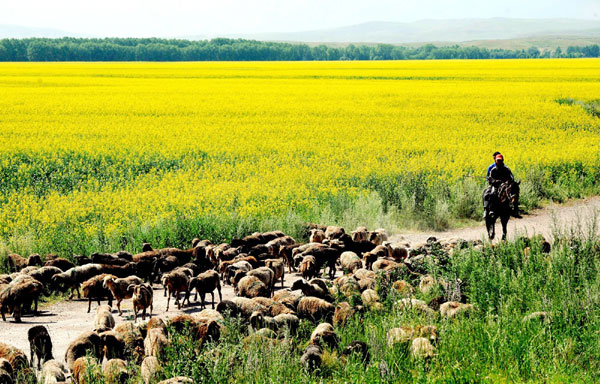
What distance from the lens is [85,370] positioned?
742cm

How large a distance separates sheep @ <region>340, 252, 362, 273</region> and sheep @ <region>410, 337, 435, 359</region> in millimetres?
4961

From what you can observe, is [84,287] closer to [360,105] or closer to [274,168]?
[274,168]

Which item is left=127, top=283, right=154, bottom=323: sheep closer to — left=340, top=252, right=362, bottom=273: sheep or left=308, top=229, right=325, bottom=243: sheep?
left=340, top=252, right=362, bottom=273: sheep

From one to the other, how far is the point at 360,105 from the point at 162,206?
25359 mm

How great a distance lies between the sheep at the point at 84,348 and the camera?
824 centimetres

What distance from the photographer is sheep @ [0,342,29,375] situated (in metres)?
7.86

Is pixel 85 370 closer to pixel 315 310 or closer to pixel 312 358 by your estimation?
pixel 312 358

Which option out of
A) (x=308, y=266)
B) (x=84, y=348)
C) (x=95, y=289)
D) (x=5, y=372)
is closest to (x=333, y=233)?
(x=308, y=266)

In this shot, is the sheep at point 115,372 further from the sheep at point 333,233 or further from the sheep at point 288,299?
the sheep at point 333,233

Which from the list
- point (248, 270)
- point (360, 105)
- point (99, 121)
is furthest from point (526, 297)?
point (360, 105)

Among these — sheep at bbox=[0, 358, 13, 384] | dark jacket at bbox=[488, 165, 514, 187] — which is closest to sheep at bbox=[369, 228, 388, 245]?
dark jacket at bbox=[488, 165, 514, 187]

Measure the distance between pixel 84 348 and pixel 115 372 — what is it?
1.16m

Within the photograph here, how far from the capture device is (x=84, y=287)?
37.2ft

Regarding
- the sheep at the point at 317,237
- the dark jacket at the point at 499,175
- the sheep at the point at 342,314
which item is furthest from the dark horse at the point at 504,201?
the sheep at the point at 342,314
